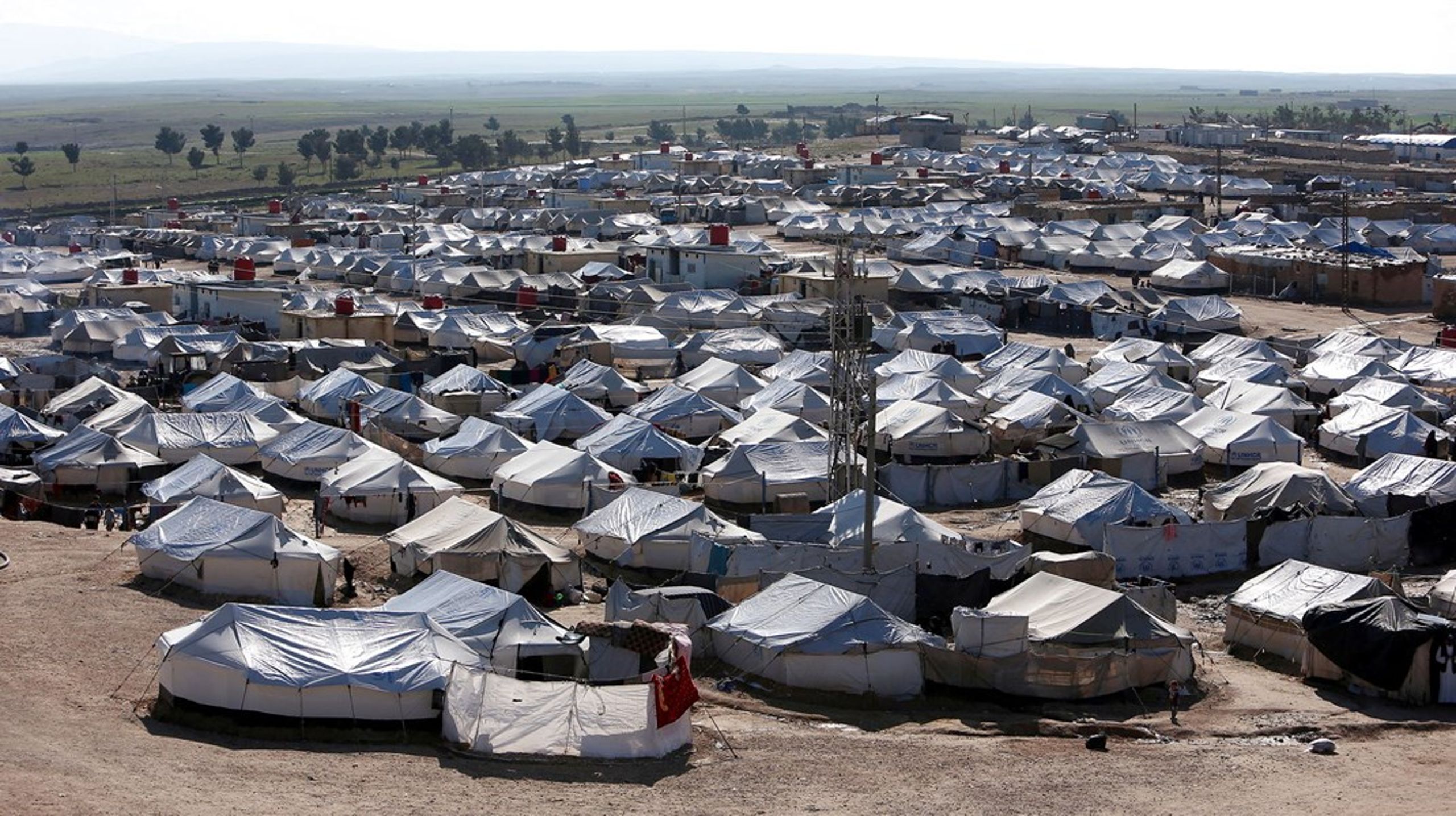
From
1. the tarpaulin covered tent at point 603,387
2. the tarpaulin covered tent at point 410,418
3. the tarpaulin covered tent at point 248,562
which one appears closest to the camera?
the tarpaulin covered tent at point 248,562

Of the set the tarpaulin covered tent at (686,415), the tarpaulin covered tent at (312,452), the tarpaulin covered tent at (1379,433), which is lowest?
the tarpaulin covered tent at (1379,433)

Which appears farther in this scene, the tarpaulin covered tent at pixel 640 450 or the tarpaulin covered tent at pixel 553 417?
the tarpaulin covered tent at pixel 553 417

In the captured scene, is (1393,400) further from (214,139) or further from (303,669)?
(214,139)

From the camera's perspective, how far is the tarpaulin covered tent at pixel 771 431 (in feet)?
102

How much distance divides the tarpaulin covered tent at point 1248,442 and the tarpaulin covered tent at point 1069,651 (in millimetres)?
11510

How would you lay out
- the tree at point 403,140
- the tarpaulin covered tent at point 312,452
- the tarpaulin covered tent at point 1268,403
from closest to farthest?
the tarpaulin covered tent at point 312,452
the tarpaulin covered tent at point 1268,403
the tree at point 403,140

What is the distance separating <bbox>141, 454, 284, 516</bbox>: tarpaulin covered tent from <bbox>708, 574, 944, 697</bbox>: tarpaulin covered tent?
9.21 metres

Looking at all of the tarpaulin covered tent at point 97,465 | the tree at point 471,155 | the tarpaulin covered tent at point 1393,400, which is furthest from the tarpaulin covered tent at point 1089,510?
the tree at point 471,155

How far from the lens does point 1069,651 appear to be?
1992 cm

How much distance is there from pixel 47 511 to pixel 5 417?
4950mm

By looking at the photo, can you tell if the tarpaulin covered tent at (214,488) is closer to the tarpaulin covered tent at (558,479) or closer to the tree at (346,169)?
the tarpaulin covered tent at (558,479)

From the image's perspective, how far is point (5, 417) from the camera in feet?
104

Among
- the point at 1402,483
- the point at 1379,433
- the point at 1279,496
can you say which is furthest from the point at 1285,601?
the point at 1379,433

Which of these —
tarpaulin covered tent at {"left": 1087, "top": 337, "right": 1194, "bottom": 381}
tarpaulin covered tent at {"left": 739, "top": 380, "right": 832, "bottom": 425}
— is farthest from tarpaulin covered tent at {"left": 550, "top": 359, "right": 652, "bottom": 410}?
tarpaulin covered tent at {"left": 1087, "top": 337, "right": 1194, "bottom": 381}
